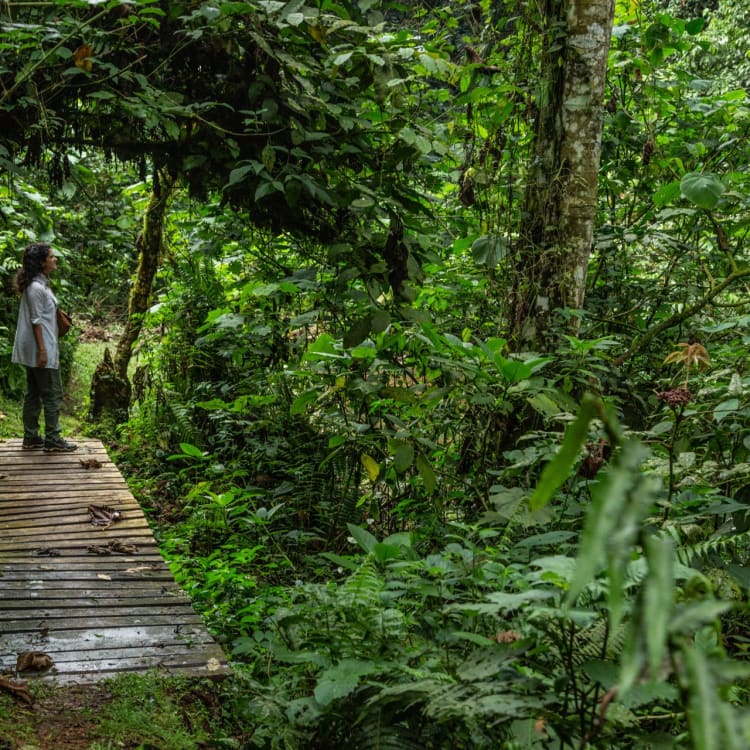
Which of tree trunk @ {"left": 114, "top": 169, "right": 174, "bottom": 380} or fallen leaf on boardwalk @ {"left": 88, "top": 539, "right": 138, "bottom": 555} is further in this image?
tree trunk @ {"left": 114, "top": 169, "right": 174, "bottom": 380}

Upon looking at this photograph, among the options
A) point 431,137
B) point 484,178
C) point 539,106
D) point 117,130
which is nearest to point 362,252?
point 431,137

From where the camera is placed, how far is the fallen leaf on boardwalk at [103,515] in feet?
16.8

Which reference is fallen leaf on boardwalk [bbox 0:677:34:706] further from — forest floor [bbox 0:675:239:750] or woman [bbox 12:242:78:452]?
woman [bbox 12:242:78:452]

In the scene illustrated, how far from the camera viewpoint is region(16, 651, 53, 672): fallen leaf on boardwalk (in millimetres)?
3070

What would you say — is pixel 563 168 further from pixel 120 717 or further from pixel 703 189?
pixel 120 717

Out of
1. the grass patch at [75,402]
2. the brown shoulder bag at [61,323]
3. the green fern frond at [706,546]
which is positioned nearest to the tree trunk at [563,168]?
the green fern frond at [706,546]

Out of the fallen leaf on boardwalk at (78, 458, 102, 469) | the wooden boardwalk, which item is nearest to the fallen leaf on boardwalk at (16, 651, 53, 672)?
the wooden boardwalk

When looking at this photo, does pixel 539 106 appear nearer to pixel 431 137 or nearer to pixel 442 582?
pixel 431 137

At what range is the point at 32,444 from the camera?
7.03 m

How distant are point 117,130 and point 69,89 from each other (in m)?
0.33

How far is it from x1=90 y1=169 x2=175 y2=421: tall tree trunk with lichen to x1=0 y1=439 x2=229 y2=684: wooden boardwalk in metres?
3.57

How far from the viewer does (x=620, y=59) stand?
4.90m

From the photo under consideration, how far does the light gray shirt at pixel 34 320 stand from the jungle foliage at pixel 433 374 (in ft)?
5.17

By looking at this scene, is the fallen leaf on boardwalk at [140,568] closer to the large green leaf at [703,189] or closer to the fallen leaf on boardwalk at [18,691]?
the fallen leaf on boardwalk at [18,691]
